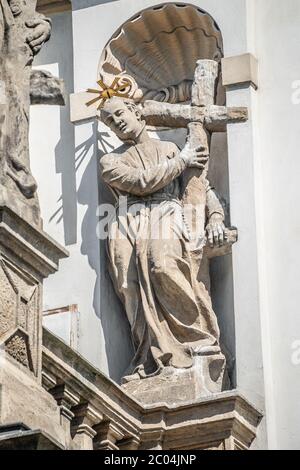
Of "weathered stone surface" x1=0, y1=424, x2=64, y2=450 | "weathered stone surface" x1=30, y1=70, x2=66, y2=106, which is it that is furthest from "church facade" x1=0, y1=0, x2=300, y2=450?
"weathered stone surface" x1=0, y1=424, x2=64, y2=450

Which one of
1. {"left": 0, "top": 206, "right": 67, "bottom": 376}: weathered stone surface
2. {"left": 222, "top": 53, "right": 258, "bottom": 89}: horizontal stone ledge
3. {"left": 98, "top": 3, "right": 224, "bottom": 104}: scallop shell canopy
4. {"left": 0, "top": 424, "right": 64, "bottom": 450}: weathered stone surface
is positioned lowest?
{"left": 0, "top": 424, "right": 64, "bottom": 450}: weathered stone surface

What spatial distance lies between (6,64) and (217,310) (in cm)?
277

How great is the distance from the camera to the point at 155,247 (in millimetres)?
13375

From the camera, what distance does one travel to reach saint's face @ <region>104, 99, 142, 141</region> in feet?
45.2

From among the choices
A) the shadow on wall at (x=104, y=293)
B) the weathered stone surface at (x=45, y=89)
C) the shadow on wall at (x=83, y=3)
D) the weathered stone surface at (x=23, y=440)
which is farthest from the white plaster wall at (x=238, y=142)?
the weathered stone surface at (x=23, y=440)

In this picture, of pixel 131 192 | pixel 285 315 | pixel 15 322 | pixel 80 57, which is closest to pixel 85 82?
pixel 80 57

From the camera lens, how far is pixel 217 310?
13.6 meters

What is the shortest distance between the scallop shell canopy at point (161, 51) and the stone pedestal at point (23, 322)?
3345 mm

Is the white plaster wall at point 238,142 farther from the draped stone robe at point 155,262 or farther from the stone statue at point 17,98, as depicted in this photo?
the stone statue at point 17,98

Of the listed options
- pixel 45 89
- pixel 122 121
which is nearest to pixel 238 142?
pixel 122 121

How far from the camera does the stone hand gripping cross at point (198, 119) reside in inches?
537

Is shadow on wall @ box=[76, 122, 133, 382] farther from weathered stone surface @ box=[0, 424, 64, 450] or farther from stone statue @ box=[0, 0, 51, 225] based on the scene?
weathered stone surface @ box=[0, 424, 64, 450]

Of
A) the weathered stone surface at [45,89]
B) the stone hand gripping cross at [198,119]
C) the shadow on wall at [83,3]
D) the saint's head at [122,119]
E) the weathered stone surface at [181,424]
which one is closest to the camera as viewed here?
the weathered stone surface at [45,89]

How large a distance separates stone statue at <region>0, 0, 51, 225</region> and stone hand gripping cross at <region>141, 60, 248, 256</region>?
7.31 ft
